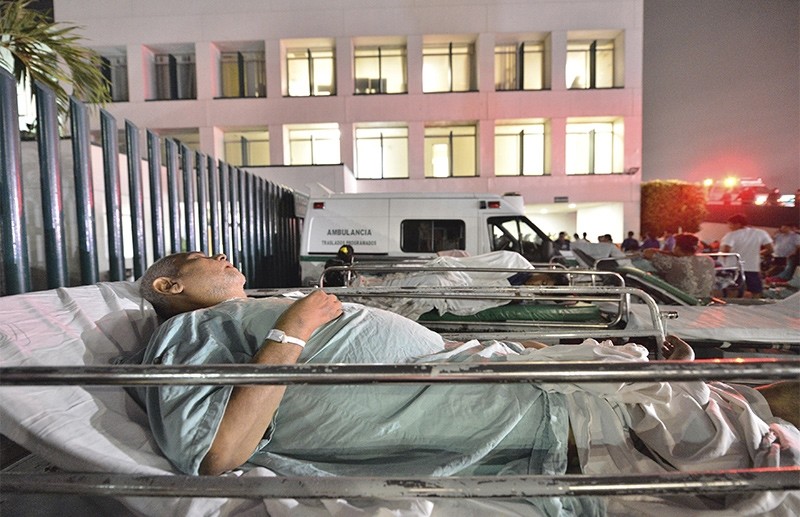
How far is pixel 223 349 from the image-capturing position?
163cm

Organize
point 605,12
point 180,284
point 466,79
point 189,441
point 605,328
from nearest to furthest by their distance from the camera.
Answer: point 189,441 < point 180,284 < point 605,328 < point 605,12 < point 466,79

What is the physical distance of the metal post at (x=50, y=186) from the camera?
2.82 meters

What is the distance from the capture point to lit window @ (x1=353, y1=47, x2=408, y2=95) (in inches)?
720

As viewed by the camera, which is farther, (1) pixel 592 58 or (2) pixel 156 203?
(1) pixel 592 58

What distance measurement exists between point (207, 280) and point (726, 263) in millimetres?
9791

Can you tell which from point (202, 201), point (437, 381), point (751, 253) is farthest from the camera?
point (751, 253)

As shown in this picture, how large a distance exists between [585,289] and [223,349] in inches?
97.6

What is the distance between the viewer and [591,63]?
59.2 ft

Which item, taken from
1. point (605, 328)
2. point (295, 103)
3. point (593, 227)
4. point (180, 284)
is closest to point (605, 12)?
point (593, 227)

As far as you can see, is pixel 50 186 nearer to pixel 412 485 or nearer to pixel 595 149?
pixel 412 485

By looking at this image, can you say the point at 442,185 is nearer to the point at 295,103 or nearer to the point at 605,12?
the point at 295,103

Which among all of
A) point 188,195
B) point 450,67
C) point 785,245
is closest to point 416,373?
point 188,195

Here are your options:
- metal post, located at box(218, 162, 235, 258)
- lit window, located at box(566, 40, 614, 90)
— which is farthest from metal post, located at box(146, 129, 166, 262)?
lit window, located at box(566, 40, 614, 90)

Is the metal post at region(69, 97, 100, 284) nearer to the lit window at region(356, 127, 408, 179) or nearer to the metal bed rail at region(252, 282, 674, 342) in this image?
the metal bed rail at region(252, 282, 674, 342)
